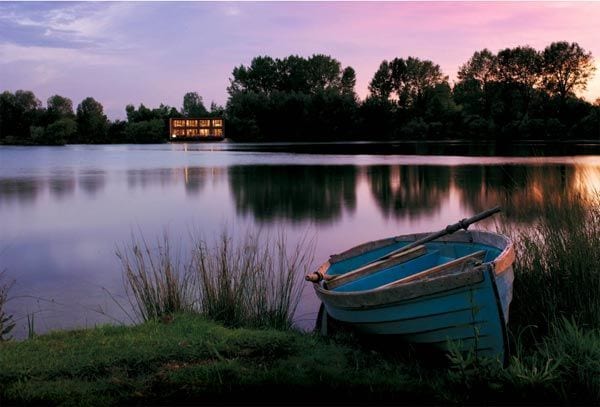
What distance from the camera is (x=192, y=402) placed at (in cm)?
513

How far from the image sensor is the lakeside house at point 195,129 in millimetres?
100562

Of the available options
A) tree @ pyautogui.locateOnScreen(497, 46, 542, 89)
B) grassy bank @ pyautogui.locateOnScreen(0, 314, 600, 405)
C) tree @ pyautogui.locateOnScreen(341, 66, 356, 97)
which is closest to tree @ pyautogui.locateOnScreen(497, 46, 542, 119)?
tree @ pyautogui.locateOnScreen(497, 46, 542, 89)

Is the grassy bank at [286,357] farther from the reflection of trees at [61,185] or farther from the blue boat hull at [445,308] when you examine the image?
the reflection of trees at [61,185]

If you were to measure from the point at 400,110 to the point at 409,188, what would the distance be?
72.6m

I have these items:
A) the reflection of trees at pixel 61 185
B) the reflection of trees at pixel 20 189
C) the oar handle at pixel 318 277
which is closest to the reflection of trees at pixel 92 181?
the reflection of trees at pixel 61 185

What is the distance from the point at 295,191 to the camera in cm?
2488

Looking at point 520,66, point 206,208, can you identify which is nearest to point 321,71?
point 520,66

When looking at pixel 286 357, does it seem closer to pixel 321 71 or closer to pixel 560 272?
pixel 560 272

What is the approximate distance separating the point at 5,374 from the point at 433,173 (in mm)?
28150

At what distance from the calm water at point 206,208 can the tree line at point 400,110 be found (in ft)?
155

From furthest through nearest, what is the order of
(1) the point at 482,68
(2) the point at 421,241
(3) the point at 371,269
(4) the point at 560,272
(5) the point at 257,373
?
1. (1) the point at 482,68
2. (2) the point at 421,241
3. (3) the point at 371,269
4. (4) the point at 560,272
5. (5) the point at 257,373

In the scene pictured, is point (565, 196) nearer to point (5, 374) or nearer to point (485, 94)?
point (5, 374)

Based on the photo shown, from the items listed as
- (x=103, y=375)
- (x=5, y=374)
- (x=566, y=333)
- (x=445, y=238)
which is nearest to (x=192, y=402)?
(x=103, y=375)

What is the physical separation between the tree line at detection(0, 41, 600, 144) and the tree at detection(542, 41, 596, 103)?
0.13m
